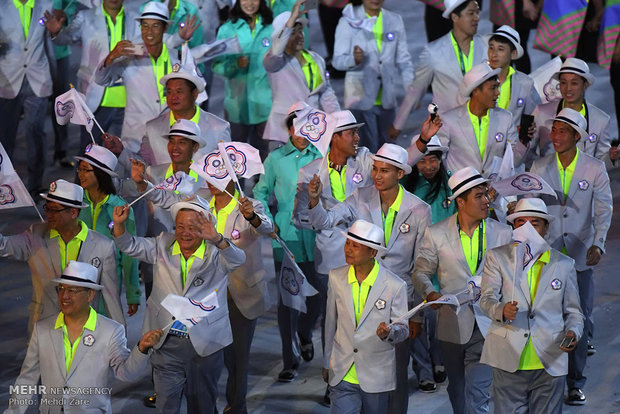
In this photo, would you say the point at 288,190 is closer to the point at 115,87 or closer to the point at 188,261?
the point at 188,261

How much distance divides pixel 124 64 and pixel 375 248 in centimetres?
432

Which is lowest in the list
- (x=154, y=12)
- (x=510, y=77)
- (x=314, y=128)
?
(x=510, y=77)

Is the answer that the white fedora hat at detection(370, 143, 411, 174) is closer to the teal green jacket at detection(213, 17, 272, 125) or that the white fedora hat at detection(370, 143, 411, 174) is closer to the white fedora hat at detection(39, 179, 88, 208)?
the white fedora hat at detection(39, 179, 88, 208)

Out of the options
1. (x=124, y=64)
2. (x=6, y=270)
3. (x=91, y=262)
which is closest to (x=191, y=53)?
(x=124, y=64)

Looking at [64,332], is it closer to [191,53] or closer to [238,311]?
[238,311]

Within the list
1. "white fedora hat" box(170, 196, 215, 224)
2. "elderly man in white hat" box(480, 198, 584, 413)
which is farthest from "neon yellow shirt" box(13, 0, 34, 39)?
"elderly man in white hat" box(480, 198, 584, 413)

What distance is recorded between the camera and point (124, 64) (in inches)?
466

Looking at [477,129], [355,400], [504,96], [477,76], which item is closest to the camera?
[355,400]

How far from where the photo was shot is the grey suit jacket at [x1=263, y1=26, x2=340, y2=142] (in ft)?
40.2

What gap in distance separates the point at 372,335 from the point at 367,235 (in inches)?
27.3

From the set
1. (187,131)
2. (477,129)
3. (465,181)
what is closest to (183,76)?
(187,131)

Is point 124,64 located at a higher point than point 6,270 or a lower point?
higher

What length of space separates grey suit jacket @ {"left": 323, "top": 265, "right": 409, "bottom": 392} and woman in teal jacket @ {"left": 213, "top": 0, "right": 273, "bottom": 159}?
5025 mm

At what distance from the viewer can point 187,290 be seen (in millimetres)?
8758
